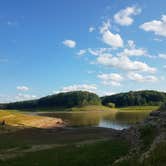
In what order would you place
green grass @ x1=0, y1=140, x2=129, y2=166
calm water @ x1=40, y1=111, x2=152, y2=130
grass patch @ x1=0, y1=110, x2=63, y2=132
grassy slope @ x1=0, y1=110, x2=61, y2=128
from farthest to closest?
calm water @ x1=40, y1=111, x2=152, y2=130 → grassy slope @ x1=0, y1=110, x2=61, y2=128 → grass patch @ x1=0, y1=110, x2=63, y2=132 → green grass @ x1=0, y1=140, x2=129, y2=166

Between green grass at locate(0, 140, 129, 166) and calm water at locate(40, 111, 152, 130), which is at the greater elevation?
calm water at locate(40, 111, 152, 130)

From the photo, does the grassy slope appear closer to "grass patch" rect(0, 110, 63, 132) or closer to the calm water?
"grass patch" rect(0, 110, 63, 132)

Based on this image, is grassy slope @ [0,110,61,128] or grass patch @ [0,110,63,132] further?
grassy slope @ [0,110,61,128]

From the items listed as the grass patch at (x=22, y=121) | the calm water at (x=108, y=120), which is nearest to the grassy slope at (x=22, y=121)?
the grass patch at (x=22, y=121)

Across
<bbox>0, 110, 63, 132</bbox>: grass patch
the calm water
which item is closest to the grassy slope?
<bbox>0, 110, 63, 132</bbox>: grass patch

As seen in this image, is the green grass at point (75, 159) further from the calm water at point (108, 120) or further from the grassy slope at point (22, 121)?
the grassy slope at point (22, 121)

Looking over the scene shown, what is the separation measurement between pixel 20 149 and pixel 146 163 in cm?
2294

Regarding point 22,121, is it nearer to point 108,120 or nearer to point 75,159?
point 108,120

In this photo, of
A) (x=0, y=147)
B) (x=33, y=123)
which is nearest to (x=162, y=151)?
(x=0, y=147)

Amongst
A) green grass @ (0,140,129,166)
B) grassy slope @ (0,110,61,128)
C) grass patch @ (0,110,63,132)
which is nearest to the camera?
green grass @ (0,140,129,166)

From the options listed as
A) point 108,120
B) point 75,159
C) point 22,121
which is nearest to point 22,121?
point 22,121

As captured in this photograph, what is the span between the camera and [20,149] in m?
34.7

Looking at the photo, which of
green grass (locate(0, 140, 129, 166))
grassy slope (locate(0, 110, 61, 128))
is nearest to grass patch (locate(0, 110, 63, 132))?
grassy slope (locate(0, 110, 61, 128))

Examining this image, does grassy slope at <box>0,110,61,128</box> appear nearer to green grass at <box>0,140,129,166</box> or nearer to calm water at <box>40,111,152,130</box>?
calm water at <box>40,111,152,130</box>
